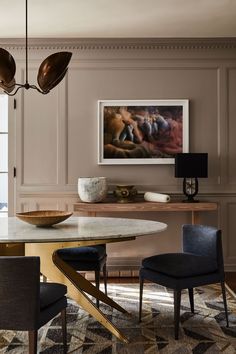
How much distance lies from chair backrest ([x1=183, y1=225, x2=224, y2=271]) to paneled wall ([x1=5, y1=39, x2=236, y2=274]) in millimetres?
1329

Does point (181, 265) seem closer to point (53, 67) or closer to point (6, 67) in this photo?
point (53, 67)

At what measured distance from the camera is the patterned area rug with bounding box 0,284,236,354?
221 centimetres

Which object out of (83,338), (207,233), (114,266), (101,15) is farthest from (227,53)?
(83,338)

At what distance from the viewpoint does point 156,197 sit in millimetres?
3740

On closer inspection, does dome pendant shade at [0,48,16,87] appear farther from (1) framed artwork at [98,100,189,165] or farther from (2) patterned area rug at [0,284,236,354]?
(1) framed artwork at [98,100,189,165]

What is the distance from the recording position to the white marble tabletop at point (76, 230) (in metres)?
1.98

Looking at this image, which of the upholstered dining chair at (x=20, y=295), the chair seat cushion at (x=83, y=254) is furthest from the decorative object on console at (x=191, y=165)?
the upholstered dining chair at (x=20, y=295)

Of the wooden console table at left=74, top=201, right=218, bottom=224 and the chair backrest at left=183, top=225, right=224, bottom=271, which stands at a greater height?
the wooden console table at left=74, top=201, right=218, bottom=224

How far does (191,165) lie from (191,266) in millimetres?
1503

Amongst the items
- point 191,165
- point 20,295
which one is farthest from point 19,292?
point 191,165

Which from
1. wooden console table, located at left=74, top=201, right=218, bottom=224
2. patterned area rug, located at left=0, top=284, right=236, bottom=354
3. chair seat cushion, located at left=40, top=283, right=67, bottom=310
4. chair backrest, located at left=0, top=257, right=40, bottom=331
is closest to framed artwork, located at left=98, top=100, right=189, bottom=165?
wooden console table, located at left=74, top=201, right=218, bottom=224

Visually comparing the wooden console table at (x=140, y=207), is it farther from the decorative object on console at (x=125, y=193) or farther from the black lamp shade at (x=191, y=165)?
the black lamp shade at (x=191, y=165)

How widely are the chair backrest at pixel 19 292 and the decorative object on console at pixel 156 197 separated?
219 centimetres

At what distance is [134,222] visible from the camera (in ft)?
8.41
